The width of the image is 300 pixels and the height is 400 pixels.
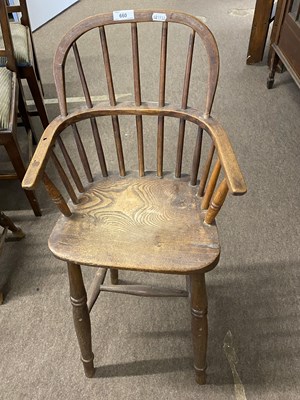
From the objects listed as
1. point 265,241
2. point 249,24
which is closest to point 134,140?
point 265,241

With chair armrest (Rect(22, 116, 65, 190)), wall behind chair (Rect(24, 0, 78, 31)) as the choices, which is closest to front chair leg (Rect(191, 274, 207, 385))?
chair armrest (Rect(22, 116, 65, 190))

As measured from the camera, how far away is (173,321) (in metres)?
1.33

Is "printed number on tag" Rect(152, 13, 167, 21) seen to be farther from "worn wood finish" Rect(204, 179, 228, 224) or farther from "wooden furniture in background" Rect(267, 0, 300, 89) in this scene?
"wooden furniture in background" Rect(267, 0, 300, 89)

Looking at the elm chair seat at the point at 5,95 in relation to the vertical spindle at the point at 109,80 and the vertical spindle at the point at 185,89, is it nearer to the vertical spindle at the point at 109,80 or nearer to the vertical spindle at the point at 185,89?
the vertical spindle at the point at 109,80

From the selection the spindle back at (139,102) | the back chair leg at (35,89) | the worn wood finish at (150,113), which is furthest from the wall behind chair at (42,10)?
the worn wood finish at (150,113)

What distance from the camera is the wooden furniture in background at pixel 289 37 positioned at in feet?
6.45

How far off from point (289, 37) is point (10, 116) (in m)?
1.52

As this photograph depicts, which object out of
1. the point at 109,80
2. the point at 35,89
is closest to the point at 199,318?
the point at 109,80

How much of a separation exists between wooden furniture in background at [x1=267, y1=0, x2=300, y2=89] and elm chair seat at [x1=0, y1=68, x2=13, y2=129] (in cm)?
137

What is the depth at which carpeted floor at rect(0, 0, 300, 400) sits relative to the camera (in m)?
1.18

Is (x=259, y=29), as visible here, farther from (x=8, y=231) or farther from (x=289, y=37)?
(x=8, y=231)

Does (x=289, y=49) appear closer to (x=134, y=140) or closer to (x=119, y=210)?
(x=134, y=140)

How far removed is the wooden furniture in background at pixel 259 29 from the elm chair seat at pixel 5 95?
1.62m

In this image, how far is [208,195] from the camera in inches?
40.8
